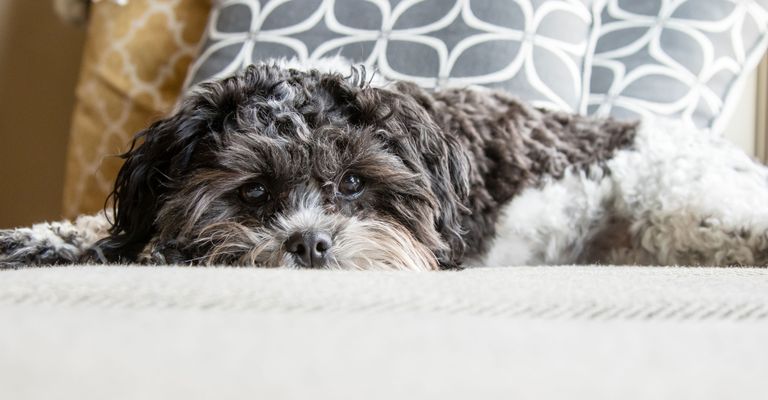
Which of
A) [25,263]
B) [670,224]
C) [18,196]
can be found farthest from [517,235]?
[18,196]

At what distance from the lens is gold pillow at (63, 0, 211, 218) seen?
2807 millimetres

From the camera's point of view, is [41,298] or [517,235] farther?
[517,235]

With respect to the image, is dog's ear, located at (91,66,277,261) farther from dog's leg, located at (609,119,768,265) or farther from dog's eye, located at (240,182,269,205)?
dog's leg, located at (609,119,768,265)

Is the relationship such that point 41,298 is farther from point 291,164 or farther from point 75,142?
point 75,142

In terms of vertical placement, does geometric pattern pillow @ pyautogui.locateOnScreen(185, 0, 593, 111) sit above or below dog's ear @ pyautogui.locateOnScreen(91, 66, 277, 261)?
above

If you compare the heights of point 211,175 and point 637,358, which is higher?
point 637,358

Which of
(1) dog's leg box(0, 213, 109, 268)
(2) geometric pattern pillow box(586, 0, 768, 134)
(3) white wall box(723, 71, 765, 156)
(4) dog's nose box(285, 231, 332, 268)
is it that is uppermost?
(2) geometric pattern pillow box(586, 0, 768, 134)

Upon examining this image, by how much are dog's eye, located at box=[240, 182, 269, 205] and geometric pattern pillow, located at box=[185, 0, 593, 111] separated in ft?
2.15

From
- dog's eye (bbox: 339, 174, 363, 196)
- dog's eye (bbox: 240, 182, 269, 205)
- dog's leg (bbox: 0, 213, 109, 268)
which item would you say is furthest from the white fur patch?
dog's leg (bbox: 0, 213, 109, 268)

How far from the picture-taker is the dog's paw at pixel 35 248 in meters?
1.73

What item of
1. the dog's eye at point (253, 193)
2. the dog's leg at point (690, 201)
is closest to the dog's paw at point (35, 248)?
the dog's eye at point (253, 193)

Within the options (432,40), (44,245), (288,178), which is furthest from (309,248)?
(432,40)

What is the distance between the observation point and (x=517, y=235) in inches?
82.9

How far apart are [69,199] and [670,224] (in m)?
2.16
